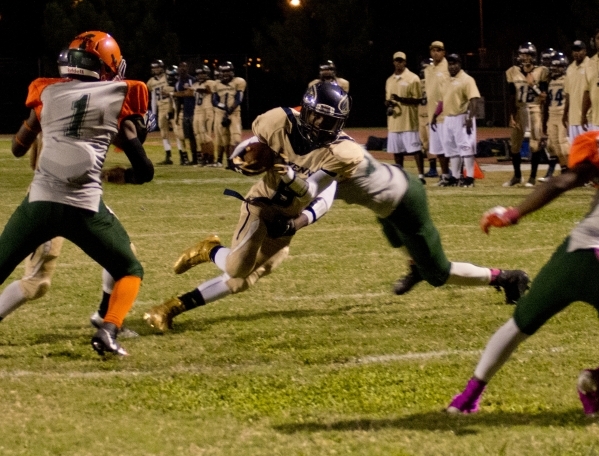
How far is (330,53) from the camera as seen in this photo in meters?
36.3

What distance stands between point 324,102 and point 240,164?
533 mm

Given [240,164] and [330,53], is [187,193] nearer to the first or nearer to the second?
[240,164]

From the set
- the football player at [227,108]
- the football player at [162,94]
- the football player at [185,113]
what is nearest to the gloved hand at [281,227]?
the football player at [227,108]

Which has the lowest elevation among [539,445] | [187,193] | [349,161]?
[187,193]

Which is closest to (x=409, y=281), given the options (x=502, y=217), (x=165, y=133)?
(x=502, y=217)

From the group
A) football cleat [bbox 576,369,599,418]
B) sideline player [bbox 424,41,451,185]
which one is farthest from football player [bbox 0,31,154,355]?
sideline player [bbox 424,41,451,185]

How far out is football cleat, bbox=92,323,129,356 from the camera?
5.28 m

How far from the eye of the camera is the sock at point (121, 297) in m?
5.33

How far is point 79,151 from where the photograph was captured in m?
5.08

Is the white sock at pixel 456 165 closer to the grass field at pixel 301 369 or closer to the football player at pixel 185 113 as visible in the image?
the grass field at pixel 301 369

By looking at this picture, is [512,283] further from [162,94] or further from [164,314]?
[162,94]

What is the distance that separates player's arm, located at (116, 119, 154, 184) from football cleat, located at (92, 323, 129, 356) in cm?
74

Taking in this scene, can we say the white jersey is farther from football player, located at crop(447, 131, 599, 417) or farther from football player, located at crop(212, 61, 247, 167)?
football player, located at crop(212, 61, 247, 167)

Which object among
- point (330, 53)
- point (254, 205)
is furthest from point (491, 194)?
point (330, 53)
